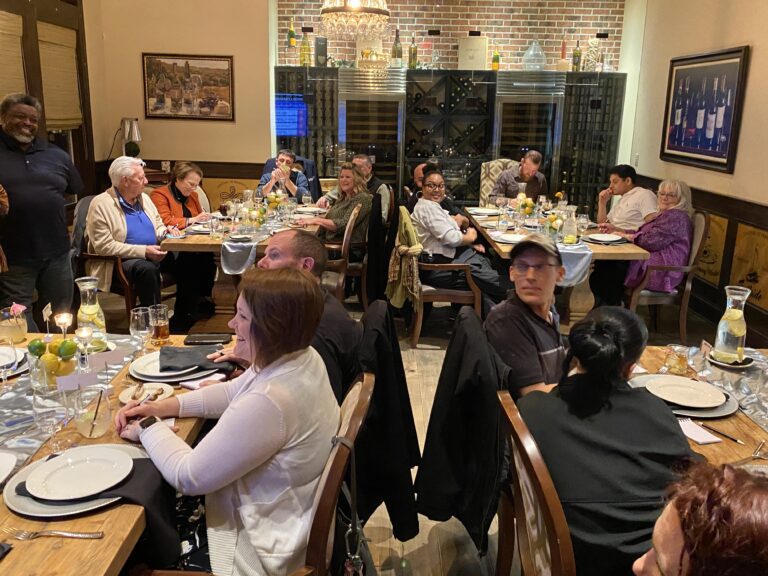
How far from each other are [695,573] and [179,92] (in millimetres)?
7245

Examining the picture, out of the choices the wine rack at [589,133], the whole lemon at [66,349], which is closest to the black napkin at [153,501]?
the whole lemon at [66,349]

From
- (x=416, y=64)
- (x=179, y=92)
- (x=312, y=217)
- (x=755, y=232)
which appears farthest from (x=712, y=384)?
(x=179, y=92)

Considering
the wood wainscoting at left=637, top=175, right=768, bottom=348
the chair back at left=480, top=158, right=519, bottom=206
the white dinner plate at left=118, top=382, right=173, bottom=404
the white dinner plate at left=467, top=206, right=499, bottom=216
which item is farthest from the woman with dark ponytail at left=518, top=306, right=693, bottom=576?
the chair back at left=480, top=158, right=519, bottom=206

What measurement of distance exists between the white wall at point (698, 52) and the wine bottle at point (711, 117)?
27cm

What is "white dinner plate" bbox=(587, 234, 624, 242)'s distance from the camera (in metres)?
4.64

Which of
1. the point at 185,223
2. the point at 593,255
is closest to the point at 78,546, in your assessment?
the point at 593,255

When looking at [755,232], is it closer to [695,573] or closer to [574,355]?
[574,355]

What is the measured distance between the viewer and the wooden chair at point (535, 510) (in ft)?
4.55

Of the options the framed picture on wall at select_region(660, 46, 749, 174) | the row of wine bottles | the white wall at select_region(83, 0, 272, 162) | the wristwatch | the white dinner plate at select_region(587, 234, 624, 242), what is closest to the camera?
the wristwatch

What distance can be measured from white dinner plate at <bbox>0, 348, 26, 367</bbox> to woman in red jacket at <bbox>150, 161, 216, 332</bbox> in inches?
105

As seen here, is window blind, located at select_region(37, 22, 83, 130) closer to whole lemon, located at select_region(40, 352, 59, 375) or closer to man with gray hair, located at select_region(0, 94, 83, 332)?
man with gray hair, located at select_region(0, 94, 83, 332)

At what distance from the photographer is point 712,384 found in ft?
7.30

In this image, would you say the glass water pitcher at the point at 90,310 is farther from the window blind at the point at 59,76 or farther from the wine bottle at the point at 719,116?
the wine bottle at the point at 719,116

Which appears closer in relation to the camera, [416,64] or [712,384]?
[712,384]
